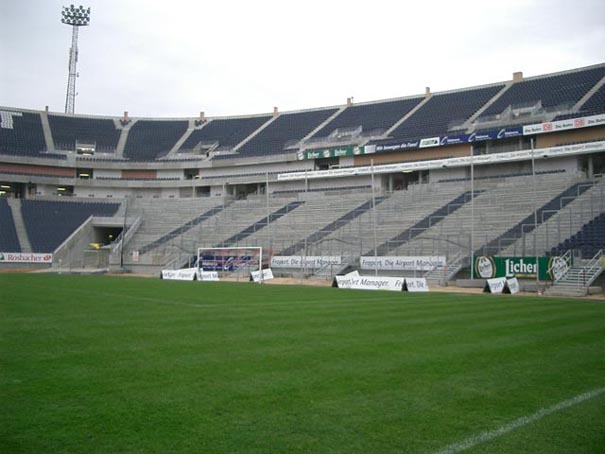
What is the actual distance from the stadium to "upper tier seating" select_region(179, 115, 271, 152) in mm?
404

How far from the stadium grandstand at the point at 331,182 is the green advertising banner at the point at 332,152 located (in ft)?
0.71

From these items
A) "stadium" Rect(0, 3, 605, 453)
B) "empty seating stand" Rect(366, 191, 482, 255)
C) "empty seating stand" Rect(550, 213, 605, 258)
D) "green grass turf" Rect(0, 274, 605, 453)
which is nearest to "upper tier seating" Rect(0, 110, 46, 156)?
"stadium" Rect(0, 3, 605, 453)

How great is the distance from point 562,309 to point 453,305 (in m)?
3.30

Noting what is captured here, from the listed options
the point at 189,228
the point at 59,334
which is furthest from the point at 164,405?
the point at 189,228

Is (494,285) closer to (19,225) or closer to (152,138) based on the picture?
(19,225)

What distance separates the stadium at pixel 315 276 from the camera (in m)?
5.57

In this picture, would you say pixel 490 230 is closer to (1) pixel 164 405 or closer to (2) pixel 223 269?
(2) pixel 223 269

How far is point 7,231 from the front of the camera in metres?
51.6

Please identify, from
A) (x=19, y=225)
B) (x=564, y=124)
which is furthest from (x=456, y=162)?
(x=19, y=225)

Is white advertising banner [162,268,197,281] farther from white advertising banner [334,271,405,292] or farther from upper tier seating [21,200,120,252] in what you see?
upper tier seating [21,200,120,252]

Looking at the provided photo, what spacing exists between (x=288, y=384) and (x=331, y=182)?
49184 millimetres

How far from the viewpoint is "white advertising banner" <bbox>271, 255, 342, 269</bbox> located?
39.0 m

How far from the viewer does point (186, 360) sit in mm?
8094

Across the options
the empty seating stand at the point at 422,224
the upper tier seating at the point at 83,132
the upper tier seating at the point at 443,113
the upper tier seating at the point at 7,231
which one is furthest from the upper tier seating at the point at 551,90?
the upper tier seating at the point at 83,132
